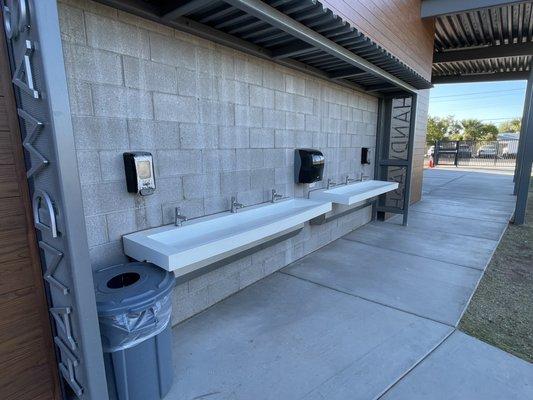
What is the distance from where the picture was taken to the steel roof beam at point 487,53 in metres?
7.82

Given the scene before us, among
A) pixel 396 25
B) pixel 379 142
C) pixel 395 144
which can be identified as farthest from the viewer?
pixel 395 144

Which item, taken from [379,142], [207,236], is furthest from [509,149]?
[207,236]

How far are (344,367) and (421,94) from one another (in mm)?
6388

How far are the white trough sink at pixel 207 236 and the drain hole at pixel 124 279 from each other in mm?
125

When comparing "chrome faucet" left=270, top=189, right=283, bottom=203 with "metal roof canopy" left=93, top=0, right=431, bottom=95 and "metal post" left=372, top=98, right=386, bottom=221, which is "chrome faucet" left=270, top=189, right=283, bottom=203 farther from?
"metal post" left=372, top=98, right=386, bottom=221

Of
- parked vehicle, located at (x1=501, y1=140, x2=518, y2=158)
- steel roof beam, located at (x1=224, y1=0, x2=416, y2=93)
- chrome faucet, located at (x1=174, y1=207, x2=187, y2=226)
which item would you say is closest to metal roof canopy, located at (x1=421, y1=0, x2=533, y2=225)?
steel roof beam, located at (x1=224, y1=0, x2=416, y2=93)

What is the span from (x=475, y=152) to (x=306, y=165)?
66.5ft

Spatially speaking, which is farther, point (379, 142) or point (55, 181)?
point (379, 142)

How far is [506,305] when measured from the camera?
116 inches

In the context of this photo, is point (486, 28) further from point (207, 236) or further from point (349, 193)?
point (207, 236)

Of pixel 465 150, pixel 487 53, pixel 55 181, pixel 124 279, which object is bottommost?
pixel 124 279

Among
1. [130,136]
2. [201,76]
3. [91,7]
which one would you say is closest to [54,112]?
[130,136]

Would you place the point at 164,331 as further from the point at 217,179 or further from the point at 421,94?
the point at 421,94

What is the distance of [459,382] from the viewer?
1.99 meters
